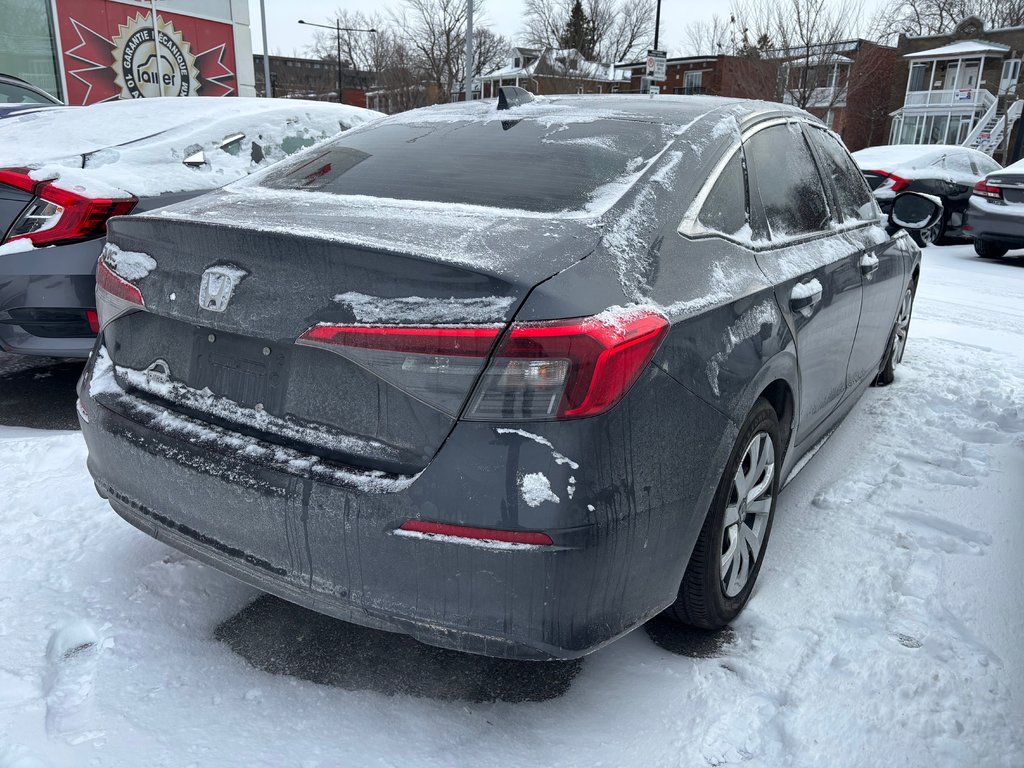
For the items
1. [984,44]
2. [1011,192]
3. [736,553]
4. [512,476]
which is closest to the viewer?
[512,476]

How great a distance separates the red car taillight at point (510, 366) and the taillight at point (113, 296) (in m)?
0.83

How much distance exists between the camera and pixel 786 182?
294cm

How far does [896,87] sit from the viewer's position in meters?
48.2

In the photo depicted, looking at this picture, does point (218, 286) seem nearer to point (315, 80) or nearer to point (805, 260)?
point (805, 260)

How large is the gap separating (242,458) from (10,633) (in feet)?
3.32

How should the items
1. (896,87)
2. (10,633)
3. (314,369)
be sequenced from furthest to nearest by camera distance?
(896,87)
(10,633)
(314,369)

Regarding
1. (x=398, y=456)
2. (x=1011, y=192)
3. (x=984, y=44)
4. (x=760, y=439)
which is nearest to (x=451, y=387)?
(x=398, y=456)

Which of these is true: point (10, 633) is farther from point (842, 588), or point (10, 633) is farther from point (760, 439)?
point (842, 588)

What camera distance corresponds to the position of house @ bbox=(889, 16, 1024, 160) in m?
44.2

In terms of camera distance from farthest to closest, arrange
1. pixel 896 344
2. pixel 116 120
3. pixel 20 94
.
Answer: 1. pixel 20 94
2. pixel 896 344
3. pixel 116 120

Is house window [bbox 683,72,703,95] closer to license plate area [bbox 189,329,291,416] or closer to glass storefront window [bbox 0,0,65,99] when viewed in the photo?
glass storefront window [bbox 0,0,65,99]

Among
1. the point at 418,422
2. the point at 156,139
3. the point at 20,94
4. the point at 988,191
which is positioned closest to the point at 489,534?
the point at 418,422

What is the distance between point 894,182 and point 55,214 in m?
11.9

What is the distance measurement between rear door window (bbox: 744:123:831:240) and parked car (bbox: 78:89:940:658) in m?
0.13
